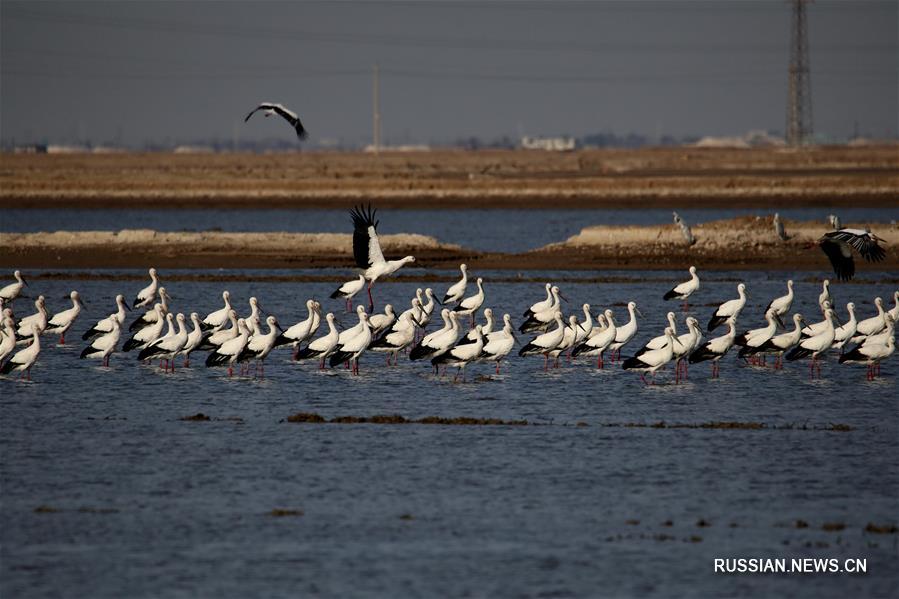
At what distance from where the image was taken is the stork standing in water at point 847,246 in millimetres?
24047

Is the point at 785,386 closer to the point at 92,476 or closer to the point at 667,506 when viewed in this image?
the point at 667,506

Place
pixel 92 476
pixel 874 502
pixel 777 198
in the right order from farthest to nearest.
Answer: pixel 777 198, pixel 92 476, pixel 874 502

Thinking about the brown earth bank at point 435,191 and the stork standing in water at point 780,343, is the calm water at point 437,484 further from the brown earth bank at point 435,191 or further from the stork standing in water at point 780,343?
the brown earth bank at point 435,191

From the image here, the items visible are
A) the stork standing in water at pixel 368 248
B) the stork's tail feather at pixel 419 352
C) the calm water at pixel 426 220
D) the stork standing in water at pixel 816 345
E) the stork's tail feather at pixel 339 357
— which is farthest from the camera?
the calm water at pixel 426 220

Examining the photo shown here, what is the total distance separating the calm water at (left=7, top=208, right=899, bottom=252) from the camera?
177 ft

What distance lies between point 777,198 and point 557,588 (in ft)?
191

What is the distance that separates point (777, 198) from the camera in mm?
67188

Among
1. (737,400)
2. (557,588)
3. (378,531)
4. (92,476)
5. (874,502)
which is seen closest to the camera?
(557,588)

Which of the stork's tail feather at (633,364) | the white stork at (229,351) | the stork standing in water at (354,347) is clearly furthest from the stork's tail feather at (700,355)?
the white stork at (229,351)

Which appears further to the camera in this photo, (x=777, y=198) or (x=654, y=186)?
(x=654, y=186)

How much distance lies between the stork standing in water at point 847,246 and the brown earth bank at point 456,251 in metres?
11.0

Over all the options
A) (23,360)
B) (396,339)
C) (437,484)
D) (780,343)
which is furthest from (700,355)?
(23,360)

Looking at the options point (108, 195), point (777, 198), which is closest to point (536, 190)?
Answer: point (777, 198)

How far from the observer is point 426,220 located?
6262 centimetres
